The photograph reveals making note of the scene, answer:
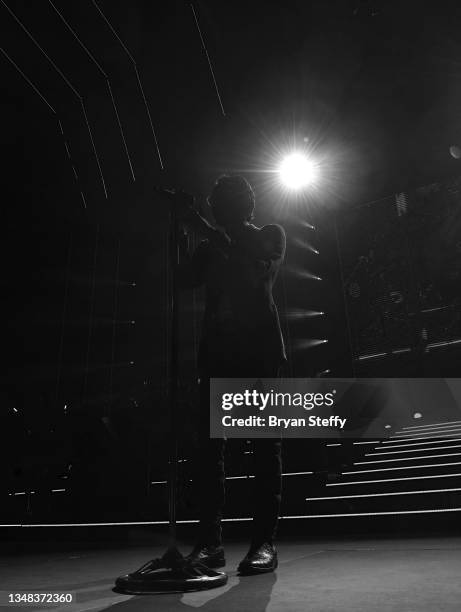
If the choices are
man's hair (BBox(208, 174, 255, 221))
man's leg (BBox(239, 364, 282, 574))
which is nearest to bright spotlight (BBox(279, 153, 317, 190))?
man's hair (BBox(208, 174, 255, 221))

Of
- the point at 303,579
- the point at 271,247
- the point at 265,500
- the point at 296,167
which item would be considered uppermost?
the point at 296,167

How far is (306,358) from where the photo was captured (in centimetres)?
993

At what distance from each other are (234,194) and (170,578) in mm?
1302

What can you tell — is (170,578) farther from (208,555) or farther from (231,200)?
(231,200)

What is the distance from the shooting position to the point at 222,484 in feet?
6.37

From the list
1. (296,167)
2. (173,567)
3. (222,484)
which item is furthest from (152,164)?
(173,567)

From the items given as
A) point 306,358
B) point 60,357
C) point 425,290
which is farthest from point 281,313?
point 60,357

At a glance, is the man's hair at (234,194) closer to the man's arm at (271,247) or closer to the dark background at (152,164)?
the man's arm at (271,247)

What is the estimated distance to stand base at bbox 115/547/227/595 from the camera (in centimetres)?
160

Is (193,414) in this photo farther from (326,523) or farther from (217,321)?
(217,321)

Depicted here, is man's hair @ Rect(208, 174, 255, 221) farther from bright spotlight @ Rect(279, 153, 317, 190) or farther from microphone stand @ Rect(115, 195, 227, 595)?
bright spotlight @ Rect(279, 153, 317, 190)

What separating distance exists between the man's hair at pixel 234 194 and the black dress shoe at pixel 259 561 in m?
1.17

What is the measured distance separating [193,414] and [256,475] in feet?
12.7

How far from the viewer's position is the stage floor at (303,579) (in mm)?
1379
